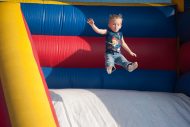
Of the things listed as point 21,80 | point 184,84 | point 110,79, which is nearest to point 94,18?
point 110,79

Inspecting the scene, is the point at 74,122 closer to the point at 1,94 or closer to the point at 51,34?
the point at 1,94

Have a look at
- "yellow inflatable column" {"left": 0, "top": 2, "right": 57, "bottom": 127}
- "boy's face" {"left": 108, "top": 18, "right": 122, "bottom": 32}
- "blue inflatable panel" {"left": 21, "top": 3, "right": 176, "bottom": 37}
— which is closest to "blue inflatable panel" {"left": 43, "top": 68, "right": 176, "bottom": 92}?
"blue inflatable panel" {"left": 21, "top": 3, "right": 176, "bottom": 37}

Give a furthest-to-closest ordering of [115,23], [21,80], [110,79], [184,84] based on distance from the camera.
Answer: [110,79] → [184,84] → [115,23] → [21,80]

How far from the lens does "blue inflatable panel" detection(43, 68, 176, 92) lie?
2.53 m

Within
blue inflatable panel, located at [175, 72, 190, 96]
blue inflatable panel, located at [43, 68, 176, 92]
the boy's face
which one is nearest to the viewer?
the boy's face

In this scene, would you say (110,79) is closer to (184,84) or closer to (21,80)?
(184,84)

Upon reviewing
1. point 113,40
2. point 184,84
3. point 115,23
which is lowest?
point 184,84

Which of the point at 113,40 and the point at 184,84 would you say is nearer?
the point at 113,40

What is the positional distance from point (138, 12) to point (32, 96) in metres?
1.39

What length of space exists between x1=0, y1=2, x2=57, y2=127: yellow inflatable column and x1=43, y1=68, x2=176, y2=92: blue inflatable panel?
0.63m

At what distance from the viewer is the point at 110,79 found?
8.43 feet

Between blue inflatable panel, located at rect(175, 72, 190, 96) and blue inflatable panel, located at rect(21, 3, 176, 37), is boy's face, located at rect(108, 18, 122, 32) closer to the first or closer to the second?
blue inflatable panel, located at rect(21, 3, 176, 37)

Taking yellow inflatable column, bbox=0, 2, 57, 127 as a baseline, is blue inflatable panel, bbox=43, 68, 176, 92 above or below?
below

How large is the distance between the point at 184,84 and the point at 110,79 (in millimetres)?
489
